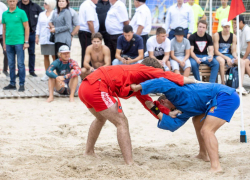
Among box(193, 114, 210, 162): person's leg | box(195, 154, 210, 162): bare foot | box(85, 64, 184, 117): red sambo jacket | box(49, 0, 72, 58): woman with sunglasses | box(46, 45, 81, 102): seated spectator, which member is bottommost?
box(195, 154, 210, 162): bare foot

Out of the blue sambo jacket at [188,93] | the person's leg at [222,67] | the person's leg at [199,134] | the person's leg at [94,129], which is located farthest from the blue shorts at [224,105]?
the person's leg at [222,67]

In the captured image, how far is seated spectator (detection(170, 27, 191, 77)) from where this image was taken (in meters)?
8.41

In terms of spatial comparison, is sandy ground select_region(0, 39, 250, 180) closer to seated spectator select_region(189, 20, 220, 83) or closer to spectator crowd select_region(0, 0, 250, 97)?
spectator crowd select_region(0, 0, 250, 97)

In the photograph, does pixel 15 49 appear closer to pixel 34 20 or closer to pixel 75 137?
pixel 34 20

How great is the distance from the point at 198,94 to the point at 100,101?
1.06m

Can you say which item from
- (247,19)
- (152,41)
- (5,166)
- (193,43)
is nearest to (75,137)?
(5,166)

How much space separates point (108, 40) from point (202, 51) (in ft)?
7.33

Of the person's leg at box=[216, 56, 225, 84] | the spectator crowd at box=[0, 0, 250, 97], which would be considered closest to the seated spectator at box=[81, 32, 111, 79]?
the spectator crowd at box=[0, 0, 250, 97]

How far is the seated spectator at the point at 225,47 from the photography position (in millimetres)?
8781

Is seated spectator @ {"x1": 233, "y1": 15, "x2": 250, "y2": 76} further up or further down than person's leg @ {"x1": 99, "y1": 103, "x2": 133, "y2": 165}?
further up

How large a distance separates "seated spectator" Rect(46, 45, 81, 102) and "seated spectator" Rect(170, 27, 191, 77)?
7.12 ft

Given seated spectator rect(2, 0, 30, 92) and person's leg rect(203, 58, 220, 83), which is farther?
person's leg rect(203, 58, 220, 83)

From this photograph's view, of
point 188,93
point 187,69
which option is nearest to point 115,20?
point 187,69

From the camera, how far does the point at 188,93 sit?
13.2ft
